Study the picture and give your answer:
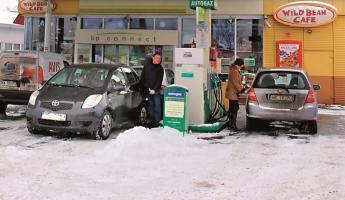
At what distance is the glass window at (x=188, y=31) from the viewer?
19.2 metres

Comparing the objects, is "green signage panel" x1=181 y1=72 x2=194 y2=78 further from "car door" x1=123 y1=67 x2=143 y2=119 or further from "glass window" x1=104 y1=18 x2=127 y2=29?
"glass window" x1=104 y1=18 x2=127 y2=29

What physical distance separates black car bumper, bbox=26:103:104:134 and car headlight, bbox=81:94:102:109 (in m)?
0.08

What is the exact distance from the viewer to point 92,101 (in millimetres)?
8750

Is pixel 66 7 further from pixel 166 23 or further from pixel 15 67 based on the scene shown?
pixel 15 67

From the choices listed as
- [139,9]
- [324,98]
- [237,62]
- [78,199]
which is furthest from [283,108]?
[139,9]

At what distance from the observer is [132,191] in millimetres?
5449

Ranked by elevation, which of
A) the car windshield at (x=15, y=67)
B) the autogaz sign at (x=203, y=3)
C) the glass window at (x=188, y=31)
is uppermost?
the glass window at (x=188, y=31)

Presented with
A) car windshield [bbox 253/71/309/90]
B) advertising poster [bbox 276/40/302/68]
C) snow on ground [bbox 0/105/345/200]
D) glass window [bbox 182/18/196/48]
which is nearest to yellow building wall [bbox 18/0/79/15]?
glass window [bbox 182/18/196/48]

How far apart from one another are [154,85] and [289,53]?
9.97 m

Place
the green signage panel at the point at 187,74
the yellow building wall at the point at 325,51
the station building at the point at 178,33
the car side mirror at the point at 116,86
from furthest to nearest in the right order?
the station building at the point at 178,33 < the yellow building wall at the point at 325,51 < the green signage panel at the point at 187,74 < the car side mirror at the point at 116,86

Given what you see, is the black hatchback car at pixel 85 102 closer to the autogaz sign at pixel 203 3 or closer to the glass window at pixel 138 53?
the autogaz sign at pixel 203 3

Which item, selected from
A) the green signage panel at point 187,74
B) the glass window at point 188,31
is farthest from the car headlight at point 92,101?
the glass window at point 188,31

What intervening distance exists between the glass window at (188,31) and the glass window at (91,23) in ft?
12.4

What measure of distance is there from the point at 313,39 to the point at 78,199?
1522cm
